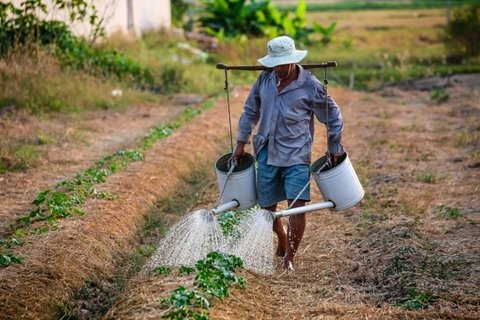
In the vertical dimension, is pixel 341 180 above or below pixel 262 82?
below

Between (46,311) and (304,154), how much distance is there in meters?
2.12

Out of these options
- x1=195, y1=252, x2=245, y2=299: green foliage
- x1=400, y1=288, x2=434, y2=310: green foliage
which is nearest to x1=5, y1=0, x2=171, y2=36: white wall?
x1=195, y1=252, x2=245, y2=299: green foliage

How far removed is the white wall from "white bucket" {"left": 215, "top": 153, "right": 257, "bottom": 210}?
972cm

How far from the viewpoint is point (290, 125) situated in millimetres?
6961

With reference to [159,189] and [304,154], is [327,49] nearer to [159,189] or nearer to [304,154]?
[159,189]

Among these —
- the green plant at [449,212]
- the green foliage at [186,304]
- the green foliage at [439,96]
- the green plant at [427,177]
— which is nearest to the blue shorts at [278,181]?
the green foliage at [186,304]

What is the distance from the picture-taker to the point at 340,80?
21.8m

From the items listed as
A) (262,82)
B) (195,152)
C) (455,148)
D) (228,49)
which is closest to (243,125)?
(262,82)

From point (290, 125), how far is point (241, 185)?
0.58m

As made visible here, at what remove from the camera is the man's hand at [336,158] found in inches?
276

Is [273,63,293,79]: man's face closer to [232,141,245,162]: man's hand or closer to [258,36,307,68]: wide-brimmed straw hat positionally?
[258,36,307,68]: wide-brimmed straw hat

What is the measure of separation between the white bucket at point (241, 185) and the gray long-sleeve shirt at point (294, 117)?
21 cm

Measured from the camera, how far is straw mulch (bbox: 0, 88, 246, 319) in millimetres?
6207

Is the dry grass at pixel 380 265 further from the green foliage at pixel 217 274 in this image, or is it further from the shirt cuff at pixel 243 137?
the shirt cuff at pixel 243 137
